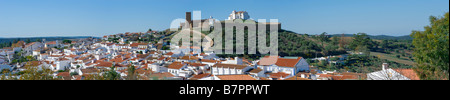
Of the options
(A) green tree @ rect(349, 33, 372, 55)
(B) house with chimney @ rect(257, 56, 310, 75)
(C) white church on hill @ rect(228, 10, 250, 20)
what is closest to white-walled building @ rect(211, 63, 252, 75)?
(B) house with chimney @ rect(257, 56, 310, 75)

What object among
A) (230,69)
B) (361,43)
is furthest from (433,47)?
(361,43)

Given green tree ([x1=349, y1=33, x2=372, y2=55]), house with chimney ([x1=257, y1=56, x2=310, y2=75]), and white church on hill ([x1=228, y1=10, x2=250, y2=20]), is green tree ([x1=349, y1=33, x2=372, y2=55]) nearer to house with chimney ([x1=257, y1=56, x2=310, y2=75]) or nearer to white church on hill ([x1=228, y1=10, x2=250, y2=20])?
house with chimney ([x1=257, y1=56, x2=310, y2=75])

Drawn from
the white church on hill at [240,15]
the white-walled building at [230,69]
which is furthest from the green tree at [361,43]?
the white church on hill at [240,15]

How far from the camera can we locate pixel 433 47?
4129 mm

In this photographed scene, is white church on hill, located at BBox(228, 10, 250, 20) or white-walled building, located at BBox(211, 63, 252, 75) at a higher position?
white church on hill, located at BBox(228, 10, 250, 20)

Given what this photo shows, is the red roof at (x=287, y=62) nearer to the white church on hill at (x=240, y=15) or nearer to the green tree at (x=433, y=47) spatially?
the green tree at (x=433, y=47)

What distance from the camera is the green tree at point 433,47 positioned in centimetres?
402

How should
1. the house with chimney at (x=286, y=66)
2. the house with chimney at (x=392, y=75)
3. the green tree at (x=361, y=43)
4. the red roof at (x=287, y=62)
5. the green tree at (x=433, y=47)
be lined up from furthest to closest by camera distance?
the green tree at (x=361, y=43)
the red roof at (x=287, y=62)
the house with chimney at (x=286, y=66)
the green tree at (x=433, y=47)
the house with chimney at (x=392, y=75)

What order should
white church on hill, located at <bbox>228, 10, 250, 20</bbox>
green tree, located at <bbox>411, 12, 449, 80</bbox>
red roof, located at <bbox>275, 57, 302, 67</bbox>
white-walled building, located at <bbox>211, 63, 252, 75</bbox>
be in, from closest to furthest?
1. green tree, located at <bbox>411, 12, 449, 80</bbox>
2. white-walled building, located at <bbox>211, 63, 252, 75</bbox>
3. red roof, located at <bbox>275, 57, 302, 67</bbox>
4. white church on hill, located at <bbox>228, 10, 250, 20</bbox>

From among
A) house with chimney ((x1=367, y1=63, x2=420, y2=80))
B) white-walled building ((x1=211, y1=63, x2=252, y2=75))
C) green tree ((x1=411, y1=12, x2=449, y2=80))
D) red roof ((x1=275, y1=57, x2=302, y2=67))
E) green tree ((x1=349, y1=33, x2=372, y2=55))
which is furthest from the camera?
green tree ((x1=349, y1=33, x2=372, y2=55))

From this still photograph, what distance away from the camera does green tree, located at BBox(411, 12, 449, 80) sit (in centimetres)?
402
